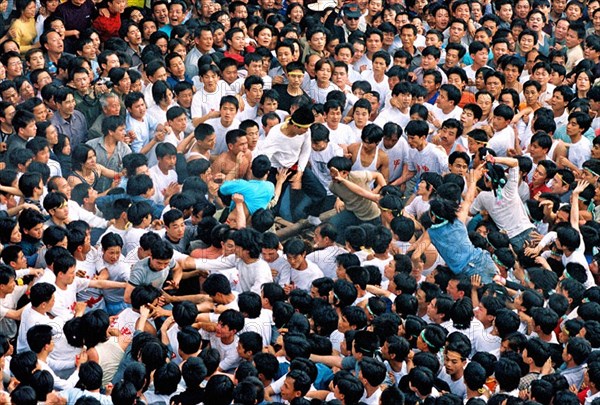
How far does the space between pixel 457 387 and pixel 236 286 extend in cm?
214

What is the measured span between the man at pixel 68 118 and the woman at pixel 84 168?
800 millimetres

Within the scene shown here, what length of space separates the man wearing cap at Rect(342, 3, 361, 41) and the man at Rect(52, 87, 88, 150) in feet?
14.8

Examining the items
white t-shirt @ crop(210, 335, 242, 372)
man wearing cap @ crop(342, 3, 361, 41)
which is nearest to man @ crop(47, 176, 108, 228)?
white t-shirt @ crop(210, 335, 242, 372)

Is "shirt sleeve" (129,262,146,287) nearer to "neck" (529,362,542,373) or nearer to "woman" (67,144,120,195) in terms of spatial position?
"woman" (67,144,120,195)

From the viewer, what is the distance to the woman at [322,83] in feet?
47.2

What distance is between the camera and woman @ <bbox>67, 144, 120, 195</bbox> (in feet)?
39.8

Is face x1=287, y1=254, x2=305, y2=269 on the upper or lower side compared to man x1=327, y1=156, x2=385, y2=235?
upper

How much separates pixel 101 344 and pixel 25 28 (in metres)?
5.93

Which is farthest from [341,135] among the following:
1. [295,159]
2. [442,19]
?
[442,19]

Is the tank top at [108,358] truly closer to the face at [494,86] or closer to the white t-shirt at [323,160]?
the white t-shirt at [323,160]

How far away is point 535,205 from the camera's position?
12.7 meters

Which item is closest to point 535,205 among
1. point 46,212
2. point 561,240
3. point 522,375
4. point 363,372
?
point 561,240

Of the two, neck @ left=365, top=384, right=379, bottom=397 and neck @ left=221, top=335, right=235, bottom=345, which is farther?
neck @ left=221, top=335, right=235, bottom=345

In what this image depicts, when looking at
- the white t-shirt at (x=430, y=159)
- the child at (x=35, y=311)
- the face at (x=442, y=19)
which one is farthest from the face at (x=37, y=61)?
the face at (x=442, y=19)
